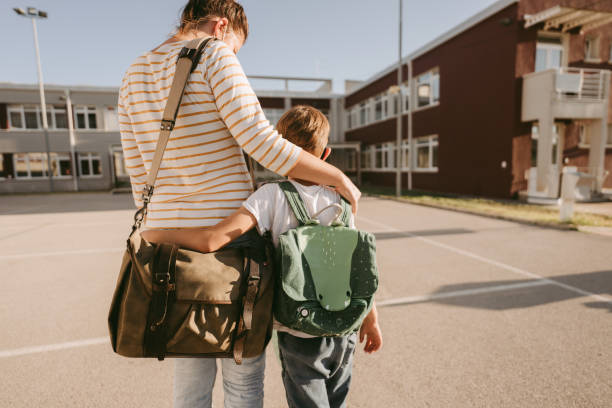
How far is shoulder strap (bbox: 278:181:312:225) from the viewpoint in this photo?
126 cm

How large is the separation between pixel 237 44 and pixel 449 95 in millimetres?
17163

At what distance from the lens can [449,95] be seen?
16.4 m

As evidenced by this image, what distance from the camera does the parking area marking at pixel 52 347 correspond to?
9.23 feet

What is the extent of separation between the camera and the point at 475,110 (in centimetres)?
1478

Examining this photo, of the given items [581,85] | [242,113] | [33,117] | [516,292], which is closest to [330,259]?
[242,113]

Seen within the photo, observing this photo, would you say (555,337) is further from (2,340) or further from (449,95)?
(449,95)

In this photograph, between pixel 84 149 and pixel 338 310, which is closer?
pixel 338 310

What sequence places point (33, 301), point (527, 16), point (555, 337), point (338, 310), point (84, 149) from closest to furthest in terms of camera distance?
point (338, 310)
point (555, 337)
point (33, 301)
point (527, 16)
point (84, 149)

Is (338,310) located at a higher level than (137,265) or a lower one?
lower

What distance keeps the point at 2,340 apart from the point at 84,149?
1053 inches

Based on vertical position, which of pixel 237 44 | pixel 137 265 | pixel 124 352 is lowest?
pixel 124 352

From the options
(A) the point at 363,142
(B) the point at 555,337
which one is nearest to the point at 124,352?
(B) the point at 555,337

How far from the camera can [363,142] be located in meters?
26.4

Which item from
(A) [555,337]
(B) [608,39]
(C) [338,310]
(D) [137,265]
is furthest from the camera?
(B) [608,39]
